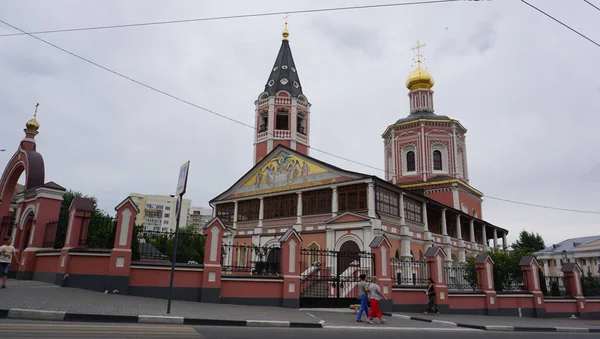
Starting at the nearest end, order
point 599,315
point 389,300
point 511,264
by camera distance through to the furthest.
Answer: point 389,300
point 599,315
point 511,264

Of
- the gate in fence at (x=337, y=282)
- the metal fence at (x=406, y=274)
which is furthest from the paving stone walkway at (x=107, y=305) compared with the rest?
the metal fence at (x=406, y=274)

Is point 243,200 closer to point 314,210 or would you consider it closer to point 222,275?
point 314,210

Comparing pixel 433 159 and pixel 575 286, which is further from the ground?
pixel 433 159

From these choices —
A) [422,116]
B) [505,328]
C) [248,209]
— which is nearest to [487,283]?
[505,328]

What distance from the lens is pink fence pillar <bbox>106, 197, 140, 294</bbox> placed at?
1274 centimetres

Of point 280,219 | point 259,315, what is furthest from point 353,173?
point 259,315

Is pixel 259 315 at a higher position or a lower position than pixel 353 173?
lower

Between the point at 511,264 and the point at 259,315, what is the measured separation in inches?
776

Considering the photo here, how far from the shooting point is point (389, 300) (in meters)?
16.1

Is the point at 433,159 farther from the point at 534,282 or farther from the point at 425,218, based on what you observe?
the point at 534,282

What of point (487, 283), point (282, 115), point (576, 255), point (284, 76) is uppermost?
point (284, 76)

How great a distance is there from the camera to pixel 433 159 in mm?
42219

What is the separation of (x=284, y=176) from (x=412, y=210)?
985 centimetres

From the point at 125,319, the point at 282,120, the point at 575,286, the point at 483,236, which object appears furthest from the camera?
the point at 483,236
